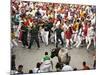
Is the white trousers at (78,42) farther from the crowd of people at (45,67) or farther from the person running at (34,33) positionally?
the person running at (34,33)

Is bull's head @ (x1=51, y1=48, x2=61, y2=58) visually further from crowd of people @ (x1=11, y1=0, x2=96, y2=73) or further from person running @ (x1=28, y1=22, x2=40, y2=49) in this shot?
person running @ (x1=28, y1=22, x2=40, y2=49)

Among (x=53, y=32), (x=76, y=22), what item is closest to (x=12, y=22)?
(x=53, y=32)

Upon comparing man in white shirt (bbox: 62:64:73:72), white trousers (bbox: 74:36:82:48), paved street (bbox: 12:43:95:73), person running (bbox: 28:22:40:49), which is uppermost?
person running (bbox: 28:22:40:49)

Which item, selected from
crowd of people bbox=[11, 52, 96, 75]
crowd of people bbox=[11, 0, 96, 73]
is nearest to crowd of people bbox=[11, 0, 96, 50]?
crowd of people bbox=[11, 0, 96, 73]

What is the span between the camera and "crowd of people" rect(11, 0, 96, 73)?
1684 millimetres

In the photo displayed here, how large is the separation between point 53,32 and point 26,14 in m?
0.28

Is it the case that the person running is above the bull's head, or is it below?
above

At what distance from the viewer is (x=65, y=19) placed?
5.98ft

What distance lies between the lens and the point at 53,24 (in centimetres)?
179

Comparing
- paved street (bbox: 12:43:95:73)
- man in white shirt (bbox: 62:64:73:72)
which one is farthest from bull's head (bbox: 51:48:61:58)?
man in white shirt (bbox: 62:64:73:72)

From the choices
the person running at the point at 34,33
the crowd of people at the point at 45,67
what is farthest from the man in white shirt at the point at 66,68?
the person running at the point at 34,33

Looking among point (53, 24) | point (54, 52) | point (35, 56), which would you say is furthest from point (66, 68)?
point (53, 24)

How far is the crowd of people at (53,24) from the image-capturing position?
5.52 feet

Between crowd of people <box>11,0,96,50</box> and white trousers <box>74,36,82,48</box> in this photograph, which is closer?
crowd of people <box>11,0,96,50</box>
